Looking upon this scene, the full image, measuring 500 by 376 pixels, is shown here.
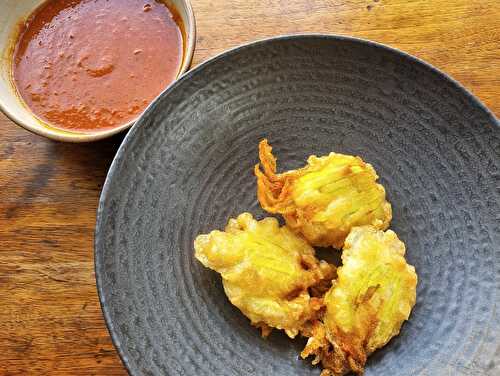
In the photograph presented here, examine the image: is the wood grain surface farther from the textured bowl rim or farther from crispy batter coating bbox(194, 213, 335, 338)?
crispy batter coating bbox(194, 213, 335, 338)

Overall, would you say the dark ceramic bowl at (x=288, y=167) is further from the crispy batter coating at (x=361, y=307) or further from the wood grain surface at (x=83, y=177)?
the wood grain surface at (x=83, y=177)

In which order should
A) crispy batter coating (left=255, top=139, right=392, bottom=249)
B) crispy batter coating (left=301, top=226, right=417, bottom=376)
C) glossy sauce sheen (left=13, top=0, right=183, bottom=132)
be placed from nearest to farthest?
crispy batter coating (left=301, top=226, right=417, bottom=376) < crispy batter coating (left=255, top=139, right=392, bottom=249) < glossy sauce sheen (left=13, top=0, right=183, bottom=132)

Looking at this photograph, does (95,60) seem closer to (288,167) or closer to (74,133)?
(74,133)

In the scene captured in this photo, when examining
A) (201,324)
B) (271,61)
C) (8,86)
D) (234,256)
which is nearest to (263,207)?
(234,256)

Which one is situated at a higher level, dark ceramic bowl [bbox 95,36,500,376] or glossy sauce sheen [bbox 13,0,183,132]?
glossy sauce sheen [bbox 13,0,183,132]

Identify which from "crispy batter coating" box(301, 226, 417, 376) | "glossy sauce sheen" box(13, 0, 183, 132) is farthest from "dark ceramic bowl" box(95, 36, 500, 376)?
"glossy sauce sheen" box(13, 0, 183, 132)

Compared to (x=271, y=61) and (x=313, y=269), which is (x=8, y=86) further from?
(x=313, y=269)

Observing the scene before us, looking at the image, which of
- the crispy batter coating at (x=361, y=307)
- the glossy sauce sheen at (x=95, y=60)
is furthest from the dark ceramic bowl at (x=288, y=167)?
the glossy sauce sheen at (x=95, y=60)

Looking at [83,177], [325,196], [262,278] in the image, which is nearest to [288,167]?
[325,196]
